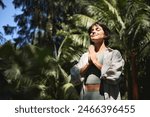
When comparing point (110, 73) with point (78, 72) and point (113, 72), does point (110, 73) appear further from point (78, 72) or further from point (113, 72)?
point (78, 72)

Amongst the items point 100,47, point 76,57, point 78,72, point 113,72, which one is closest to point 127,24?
point 76,57

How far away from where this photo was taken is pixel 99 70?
13.8 ft

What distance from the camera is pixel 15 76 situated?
14414 mm

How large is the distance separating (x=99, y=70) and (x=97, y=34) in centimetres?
35

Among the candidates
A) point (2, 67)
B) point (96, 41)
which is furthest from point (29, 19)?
point (96, 41)

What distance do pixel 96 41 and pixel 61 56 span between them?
1271 cm

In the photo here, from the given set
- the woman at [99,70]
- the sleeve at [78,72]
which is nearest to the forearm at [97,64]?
the woman at [99,70]

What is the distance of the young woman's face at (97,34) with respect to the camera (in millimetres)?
4266

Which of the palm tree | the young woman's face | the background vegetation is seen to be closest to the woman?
the young woman's face

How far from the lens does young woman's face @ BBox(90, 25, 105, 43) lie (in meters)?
4.27

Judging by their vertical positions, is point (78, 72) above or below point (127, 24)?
above

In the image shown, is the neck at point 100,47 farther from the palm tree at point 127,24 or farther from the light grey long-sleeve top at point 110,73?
the palm tree at point 127,24

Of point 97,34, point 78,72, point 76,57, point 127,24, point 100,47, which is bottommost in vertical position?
point 76,57

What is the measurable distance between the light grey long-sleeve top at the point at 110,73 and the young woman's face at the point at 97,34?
0.14 metres
